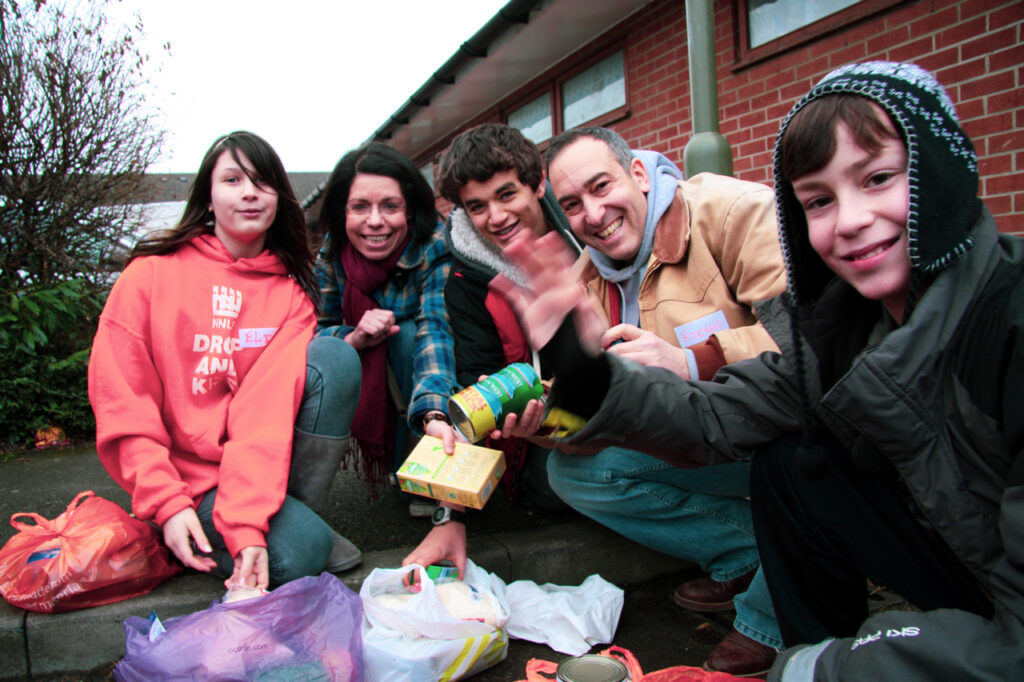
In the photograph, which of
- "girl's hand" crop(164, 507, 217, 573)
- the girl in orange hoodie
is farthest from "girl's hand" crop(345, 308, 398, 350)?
"girl's hand" crop(164, 507, 217, 573)

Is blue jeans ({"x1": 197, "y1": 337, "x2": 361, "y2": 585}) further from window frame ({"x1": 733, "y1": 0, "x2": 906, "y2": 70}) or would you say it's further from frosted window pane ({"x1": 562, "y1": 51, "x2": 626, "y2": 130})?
frosted window pane ({"x1": 562, "y1": 51, "x2": 626, "y2": 130})

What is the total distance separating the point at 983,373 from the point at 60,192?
20.8 feet

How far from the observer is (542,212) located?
102 inches

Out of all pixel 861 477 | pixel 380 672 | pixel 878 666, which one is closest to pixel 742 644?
pixel 861 477

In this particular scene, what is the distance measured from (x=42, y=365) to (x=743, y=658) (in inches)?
205

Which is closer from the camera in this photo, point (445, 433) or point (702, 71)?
point (445, 433)

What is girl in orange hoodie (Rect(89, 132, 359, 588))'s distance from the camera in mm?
1804

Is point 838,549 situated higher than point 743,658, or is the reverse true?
point 838,549

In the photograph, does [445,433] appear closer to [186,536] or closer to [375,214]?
[186,536]

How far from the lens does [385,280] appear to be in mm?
2705

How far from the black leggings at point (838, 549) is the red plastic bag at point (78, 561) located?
1.68m

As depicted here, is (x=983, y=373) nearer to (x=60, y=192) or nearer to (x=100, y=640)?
(x=100, y=640)

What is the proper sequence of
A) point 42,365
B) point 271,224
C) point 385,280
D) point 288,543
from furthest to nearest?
point 42,365, point 385,280, point 271,224, point 288,543

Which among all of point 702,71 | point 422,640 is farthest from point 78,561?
point 702,71
